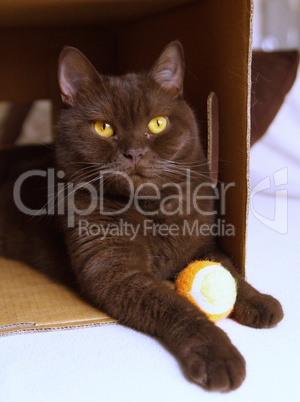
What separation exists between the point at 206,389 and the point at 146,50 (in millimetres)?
1328

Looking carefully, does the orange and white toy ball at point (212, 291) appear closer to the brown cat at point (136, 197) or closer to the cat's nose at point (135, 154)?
the brown cat at point (136, 197)

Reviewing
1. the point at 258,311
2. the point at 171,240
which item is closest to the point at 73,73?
the point at 171,240

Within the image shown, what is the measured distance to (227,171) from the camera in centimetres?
136

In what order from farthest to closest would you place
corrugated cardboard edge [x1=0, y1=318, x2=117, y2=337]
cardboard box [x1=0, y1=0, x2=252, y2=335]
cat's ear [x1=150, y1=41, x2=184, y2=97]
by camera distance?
cat's ear [x1=150, y1=41, x2=184, y2=97], cardboard box [x1=0, y1=0, x2=252, y2=335], corrugated cardboard edge [x1=0, y1=318, x2=117, y2=337]

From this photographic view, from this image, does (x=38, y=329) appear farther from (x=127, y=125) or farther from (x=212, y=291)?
(x=127, y=125)

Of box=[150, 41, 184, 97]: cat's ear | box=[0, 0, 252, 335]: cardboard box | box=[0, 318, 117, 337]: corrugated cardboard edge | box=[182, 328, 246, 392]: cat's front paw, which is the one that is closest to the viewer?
box=[182, 328, 246, 392]: cat's front paw

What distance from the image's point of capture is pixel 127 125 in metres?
1.19

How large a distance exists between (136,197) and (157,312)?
31cm

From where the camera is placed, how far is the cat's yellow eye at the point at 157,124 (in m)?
1.23

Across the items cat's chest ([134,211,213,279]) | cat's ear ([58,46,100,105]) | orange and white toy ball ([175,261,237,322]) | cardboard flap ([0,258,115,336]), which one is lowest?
cardboard flap ([0,258,115,336])

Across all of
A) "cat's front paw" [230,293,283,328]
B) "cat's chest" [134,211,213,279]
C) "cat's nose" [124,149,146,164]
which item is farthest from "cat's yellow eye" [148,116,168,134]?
"cat's front paw" [230,293,283,328]

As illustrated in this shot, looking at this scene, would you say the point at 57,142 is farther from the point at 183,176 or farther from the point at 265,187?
the point at 265,187

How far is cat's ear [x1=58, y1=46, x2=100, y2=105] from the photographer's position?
4.13 ft

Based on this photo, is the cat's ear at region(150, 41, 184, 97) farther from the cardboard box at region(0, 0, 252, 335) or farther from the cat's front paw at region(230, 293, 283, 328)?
the cat's front paw at region(230, 293, 283, 328)
